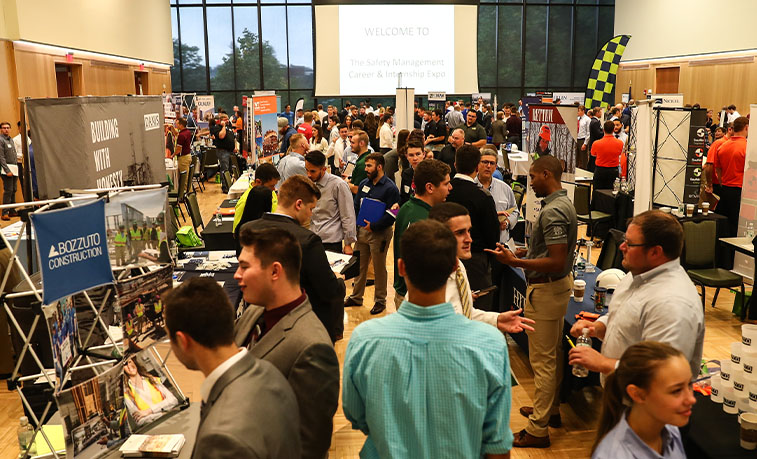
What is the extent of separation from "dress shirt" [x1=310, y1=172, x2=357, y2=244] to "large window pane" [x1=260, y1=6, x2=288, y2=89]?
18.5 meters

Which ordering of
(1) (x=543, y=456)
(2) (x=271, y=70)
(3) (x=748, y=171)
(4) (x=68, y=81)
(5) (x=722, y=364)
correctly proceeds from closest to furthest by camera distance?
(5) (x=722, y=364) < (1) (x=543, y=456) < (3) (x=748, y=171) < (4) (x=68, y=81) < (2) (x=271, y=70)

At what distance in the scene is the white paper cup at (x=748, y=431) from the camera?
102 inches

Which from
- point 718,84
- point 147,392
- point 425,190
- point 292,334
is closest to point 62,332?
point 147,392

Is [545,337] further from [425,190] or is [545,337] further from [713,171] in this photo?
[713,171]

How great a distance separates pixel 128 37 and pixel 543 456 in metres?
18.8

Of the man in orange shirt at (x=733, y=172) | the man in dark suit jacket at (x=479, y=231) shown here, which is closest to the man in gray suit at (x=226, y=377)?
the man in dark suit jacket at (x=479, y=231)

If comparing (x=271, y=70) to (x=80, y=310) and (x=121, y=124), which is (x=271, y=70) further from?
(x=80, y=310)

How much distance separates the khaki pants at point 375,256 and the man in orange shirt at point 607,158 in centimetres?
467

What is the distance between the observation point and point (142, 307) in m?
2.95

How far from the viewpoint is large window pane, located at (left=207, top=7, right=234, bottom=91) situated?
22938mm

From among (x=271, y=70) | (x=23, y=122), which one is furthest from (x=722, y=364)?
(x=271, y=70)

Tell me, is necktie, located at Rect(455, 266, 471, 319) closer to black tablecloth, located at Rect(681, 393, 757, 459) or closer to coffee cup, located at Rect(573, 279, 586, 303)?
black tablecloth, located at Rect(681, 393, 757, 459)

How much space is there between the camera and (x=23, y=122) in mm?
3207

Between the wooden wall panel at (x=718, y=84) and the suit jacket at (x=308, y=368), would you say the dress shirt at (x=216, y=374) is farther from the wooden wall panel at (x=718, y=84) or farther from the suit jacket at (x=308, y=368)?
the wooden wall panel at (x=718, y=84)
